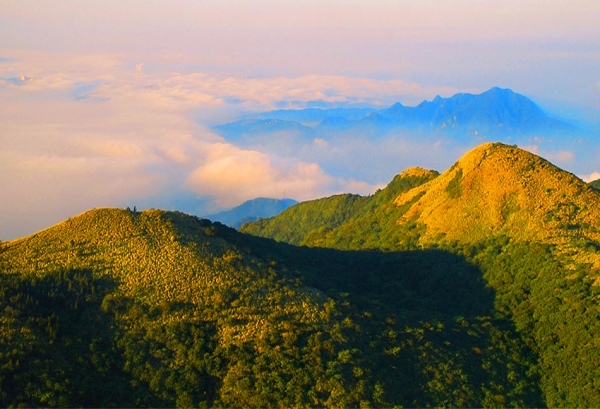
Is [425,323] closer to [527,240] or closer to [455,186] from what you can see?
[527,240]

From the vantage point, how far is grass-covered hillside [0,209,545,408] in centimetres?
4659

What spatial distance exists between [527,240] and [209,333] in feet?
111

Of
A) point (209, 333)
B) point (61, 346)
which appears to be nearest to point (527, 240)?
point (209, 333)

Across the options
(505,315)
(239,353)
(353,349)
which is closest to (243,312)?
(239,353)

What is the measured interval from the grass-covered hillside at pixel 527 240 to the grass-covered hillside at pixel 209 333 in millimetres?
2425

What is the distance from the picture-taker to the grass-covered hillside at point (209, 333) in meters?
46.6

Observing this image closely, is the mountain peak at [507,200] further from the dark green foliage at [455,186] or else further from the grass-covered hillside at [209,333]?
the grass-covered hillside at [209,333]

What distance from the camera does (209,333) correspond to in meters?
50.9

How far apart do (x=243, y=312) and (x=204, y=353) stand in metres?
4.87

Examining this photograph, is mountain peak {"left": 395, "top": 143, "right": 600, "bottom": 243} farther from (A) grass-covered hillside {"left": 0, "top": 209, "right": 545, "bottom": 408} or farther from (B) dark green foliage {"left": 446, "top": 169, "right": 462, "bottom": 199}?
(A) grass-covered hillside {"left": 0, "top": 209, "right": 545, "bottom": 408}

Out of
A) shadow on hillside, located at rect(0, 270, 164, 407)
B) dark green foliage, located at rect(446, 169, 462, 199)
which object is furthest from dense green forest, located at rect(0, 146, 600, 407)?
dark green foliage, located at rect(446, 169, 462, 199)

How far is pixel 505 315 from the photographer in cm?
6406

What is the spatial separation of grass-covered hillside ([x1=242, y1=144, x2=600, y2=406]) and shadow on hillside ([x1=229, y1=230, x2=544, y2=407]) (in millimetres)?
1634

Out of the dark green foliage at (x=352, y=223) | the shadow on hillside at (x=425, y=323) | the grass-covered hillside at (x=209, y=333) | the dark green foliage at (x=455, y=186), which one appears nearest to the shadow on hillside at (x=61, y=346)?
the grass-covered hillside at (x=209, y=333)
